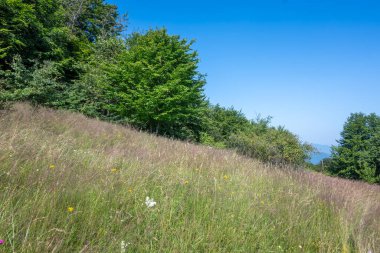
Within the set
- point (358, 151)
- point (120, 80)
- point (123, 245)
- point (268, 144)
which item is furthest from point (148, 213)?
point (358, 151)

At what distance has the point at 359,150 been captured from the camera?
3578cm

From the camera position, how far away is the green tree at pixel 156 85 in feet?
47.1

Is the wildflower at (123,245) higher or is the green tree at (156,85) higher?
the green tree at (156,85)

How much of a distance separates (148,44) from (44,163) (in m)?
15.8

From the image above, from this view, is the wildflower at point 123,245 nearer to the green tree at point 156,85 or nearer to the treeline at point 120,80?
the treeline at point 120,80

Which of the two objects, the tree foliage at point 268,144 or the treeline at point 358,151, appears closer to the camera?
the tree foliage at point 268,144

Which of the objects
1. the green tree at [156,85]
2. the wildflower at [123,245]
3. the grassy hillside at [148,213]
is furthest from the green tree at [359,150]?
the wildflower at [123,245]

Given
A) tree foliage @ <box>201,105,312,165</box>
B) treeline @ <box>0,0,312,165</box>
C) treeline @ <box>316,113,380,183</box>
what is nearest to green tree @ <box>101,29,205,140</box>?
treeline @ <box>0,0,312,165</box>

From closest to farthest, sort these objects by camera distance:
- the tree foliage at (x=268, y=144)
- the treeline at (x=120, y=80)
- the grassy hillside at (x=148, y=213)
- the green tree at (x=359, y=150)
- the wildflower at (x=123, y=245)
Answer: the wildflower at (x=123, y=245)
the grassy hillside at (x=148, y=213)
the tree foliage at (x=268, y=144)
the treeline at (x=120, y=80)
the green tree at (x=359, y=150)

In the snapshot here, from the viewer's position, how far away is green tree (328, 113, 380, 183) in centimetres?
3325

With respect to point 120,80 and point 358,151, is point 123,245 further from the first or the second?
point 358,151

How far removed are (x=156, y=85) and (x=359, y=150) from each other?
117 ft

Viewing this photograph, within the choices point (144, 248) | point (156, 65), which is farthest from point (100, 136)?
point (156, 65)

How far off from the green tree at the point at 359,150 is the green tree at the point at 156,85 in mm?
29751
